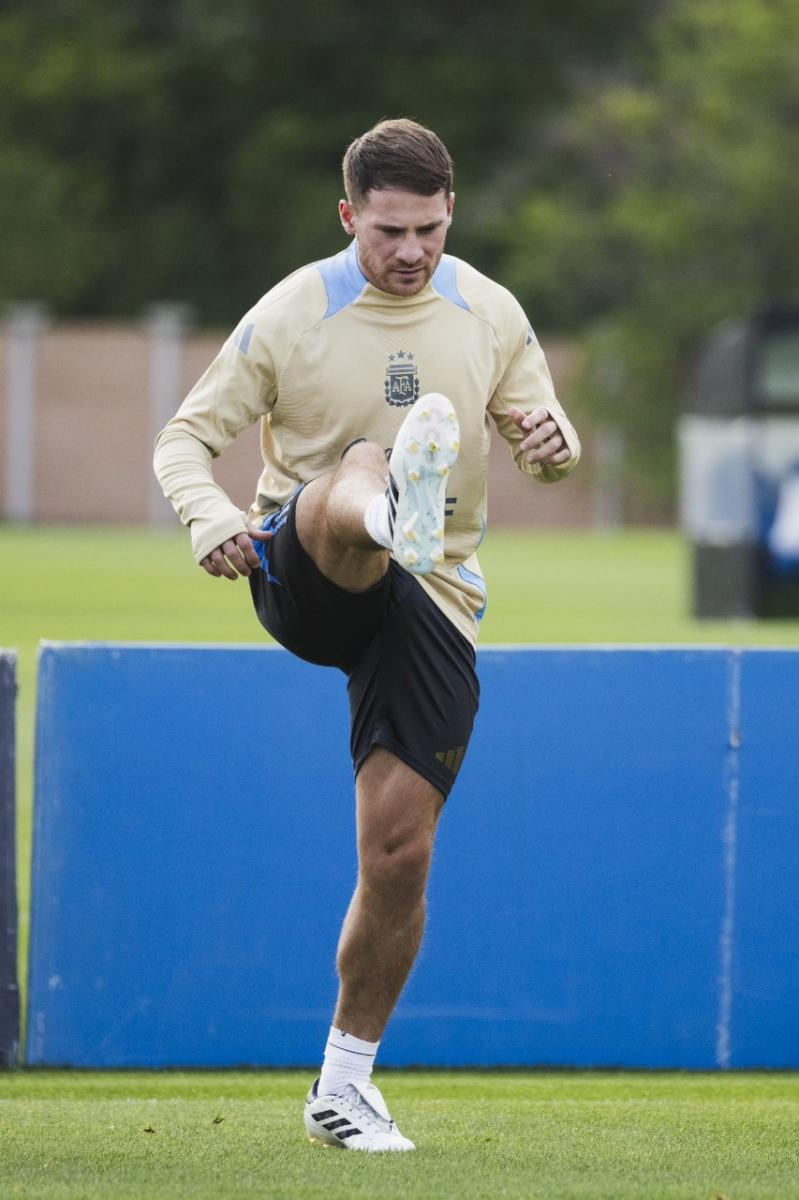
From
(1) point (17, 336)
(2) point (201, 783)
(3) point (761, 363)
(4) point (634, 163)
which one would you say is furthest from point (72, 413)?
(2) point (201, 783)

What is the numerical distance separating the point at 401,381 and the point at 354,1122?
1.48 m

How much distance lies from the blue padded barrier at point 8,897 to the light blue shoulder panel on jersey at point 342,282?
1.62m

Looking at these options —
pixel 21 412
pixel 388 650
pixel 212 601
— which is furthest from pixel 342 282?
pixel 21 412

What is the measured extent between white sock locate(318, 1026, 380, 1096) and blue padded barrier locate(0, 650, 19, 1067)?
1419mm

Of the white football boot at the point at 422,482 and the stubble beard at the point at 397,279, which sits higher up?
the stubble beard at the point at 397,279

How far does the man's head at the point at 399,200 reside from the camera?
4219mm

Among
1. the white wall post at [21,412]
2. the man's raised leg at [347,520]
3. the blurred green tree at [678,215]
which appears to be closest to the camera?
the man's raised leg at [347,520]

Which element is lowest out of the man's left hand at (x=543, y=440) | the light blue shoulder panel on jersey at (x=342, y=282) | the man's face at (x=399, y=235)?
the man's left hand at (x=543, y=440)

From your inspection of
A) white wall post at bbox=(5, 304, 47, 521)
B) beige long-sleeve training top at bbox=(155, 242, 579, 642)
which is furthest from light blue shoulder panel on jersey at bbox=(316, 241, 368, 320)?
white wall post at bbox=(5, 304, 47, 521)

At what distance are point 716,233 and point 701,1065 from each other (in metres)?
35.0

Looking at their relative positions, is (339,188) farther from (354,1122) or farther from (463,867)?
(354,1122)

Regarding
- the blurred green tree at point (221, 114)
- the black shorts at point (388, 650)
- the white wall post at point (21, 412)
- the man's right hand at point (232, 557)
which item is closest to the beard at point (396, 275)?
the black shorts at point (388, 650)

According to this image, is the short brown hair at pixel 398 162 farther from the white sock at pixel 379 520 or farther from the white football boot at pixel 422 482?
the white sock at pixel 379 520

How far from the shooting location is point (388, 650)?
172 inches
